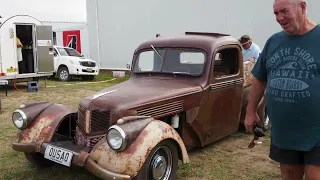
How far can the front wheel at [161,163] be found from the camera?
146 inches

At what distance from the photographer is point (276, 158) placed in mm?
2848

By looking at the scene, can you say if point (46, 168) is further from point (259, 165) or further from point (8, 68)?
point (8, 68)

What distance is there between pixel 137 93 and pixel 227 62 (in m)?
1.91

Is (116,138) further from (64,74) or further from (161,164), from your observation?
(64,74)

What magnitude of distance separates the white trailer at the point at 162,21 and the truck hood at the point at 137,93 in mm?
7653

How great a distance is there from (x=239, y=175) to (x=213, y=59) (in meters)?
1.62

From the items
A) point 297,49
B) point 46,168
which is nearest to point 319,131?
point 297,49

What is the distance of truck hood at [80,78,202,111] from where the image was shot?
13.2ft

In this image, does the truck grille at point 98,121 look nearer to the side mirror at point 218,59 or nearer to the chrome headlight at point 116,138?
the chrome headlight at point 116,138

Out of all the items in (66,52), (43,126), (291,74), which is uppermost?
(66,52)

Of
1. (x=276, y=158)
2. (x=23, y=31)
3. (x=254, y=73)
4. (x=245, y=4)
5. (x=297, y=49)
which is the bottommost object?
(x=276, y=158)

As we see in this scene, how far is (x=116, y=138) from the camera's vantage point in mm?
3502

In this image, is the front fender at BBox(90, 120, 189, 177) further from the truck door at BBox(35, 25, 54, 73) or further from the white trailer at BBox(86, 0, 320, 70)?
the truck door at BBox(35, 25, 54, 73)

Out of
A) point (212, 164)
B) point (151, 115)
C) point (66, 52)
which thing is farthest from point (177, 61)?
point (66, 52)
